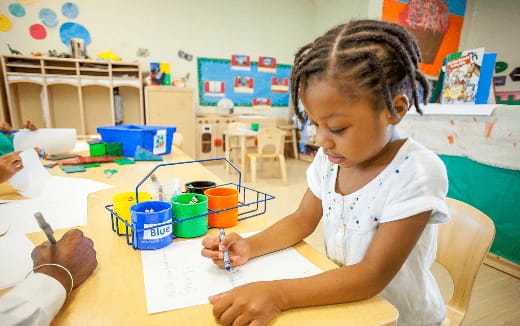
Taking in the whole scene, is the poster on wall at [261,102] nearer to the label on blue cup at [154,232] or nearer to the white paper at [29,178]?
the white paper at [29,178]

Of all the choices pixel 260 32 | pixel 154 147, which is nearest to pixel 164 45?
pixel 260 32

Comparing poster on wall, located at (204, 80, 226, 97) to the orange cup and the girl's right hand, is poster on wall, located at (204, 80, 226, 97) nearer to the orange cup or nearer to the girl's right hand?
the orange cup

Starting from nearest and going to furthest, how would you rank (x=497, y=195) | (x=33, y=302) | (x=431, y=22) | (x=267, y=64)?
(x=33, y=302), (x=497, y=195), (x=431, y=22), (x=267, y=64)

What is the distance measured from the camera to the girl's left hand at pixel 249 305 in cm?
43

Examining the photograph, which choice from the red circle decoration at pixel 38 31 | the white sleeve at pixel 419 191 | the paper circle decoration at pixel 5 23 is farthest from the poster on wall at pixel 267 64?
the white sleeve at pixel 419 191

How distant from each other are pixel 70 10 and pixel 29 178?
3.75 metres

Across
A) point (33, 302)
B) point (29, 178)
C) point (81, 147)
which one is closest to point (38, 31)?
point (81, 147)

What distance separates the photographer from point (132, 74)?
12.9 feet

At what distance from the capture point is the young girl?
483 mm

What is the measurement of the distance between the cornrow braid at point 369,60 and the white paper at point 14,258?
2.18ft

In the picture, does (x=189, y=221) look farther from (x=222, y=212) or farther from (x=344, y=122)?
(x=344, y=122)

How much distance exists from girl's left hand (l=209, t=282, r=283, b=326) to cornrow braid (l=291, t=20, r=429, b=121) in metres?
0.37

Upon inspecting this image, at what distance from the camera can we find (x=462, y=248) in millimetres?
826

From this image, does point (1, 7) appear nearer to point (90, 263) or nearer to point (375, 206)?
point (90, 263)
